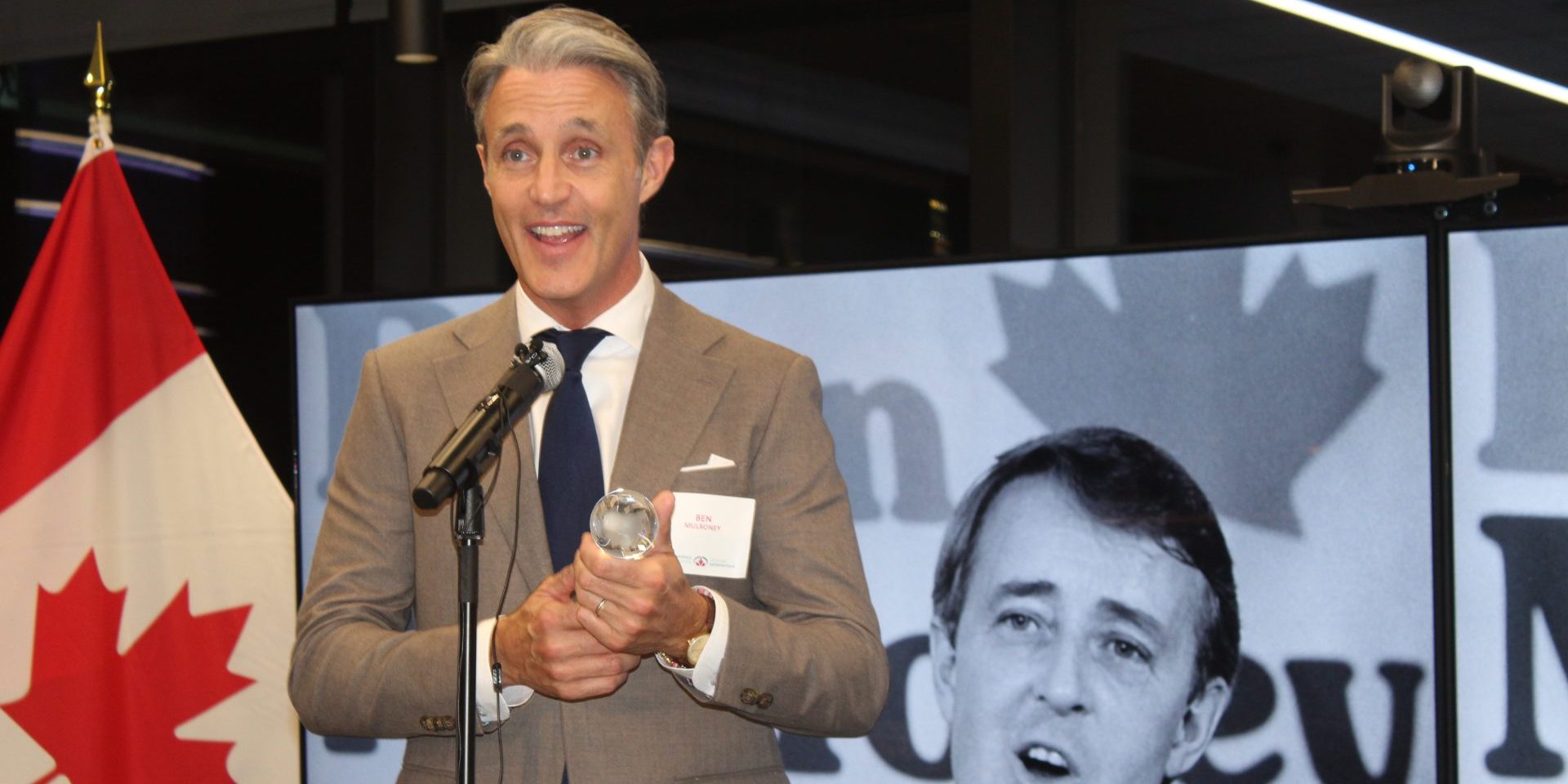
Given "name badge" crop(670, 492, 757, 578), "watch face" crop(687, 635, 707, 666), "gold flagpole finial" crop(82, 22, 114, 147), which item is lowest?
"watch face" crop(687, 635, 707, 666)

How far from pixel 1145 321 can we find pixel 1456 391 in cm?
50

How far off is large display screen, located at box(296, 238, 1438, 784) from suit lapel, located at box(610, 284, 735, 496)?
1056mm

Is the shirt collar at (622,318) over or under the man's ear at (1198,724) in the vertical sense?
over

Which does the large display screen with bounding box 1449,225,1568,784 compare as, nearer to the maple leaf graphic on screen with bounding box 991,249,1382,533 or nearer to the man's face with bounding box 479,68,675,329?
the maple leaf graphic on screen with bounding box 991,249,1382,533

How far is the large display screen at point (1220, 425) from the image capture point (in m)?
2.57

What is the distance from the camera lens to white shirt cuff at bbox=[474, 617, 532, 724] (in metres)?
1.65

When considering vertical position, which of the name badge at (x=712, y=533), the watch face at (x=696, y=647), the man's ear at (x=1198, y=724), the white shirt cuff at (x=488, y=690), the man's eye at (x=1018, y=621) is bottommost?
the man's ear at (x=1198, y=724)

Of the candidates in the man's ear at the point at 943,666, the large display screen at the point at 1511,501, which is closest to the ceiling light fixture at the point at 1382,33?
the large display screen at the point at 1511,501

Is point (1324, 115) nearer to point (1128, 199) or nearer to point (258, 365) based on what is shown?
point (1128, 199)

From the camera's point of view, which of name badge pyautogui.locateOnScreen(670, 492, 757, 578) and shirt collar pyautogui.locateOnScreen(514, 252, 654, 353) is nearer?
name badge pyautogui.locateOnScreen(670, 492, 757, 578)

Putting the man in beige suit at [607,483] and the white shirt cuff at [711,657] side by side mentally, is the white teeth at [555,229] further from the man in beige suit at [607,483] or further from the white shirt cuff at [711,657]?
the white shirt cuff at [711,657]

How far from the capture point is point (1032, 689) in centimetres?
277

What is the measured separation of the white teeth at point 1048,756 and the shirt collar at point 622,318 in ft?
4.13

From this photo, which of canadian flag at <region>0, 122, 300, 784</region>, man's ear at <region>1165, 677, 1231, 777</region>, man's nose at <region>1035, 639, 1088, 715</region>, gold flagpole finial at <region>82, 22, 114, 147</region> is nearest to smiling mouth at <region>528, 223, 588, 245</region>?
man's nose at <region>1035, 639, 1088, 715</region>
